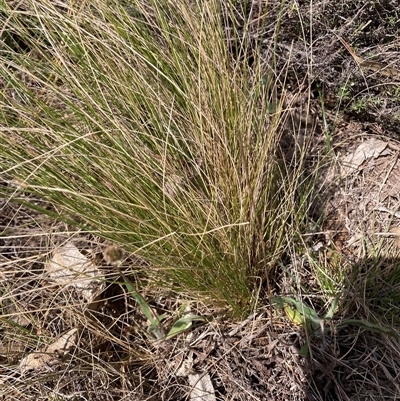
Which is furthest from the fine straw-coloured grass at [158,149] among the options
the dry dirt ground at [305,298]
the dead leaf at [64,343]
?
the dead leaf at [64,343]

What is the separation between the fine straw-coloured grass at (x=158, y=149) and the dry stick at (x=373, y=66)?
0.36 metres

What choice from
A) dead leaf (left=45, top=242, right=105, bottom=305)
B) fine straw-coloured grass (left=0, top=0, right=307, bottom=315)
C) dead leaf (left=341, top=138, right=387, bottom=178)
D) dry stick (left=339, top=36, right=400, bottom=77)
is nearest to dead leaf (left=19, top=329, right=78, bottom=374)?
dead leaf (left=45, top=242, right=105, bottom=305)

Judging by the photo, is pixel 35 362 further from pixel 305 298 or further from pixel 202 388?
pixel 305 298

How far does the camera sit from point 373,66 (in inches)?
51.6

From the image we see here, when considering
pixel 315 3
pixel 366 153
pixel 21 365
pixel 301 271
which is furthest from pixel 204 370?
pixel 315 3

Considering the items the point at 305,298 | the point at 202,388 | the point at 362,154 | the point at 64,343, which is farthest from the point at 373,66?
the point at 64,343

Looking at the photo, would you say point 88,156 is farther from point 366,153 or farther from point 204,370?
point 366,153

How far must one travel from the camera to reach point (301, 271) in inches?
45.8

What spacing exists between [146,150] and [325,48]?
0.66 m

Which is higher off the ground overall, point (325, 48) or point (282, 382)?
point (325, 48)

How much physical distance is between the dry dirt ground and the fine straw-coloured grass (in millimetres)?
101

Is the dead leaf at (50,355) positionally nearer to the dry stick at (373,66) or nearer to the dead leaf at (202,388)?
the dead leaf at (202,388)

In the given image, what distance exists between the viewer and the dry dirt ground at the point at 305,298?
1.05 meters

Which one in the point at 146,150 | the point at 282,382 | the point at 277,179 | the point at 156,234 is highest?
the point at 146,150
